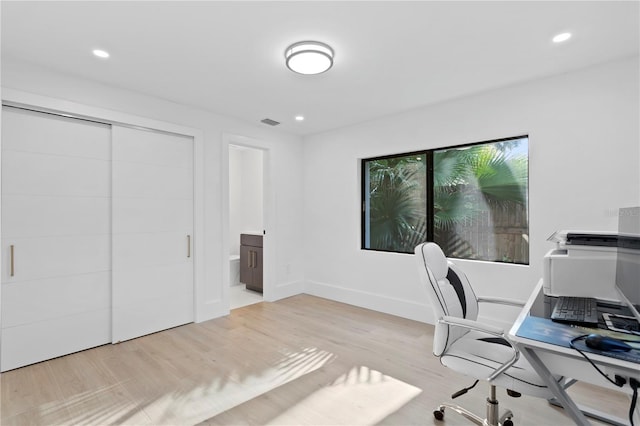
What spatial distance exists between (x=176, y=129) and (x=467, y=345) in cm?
357

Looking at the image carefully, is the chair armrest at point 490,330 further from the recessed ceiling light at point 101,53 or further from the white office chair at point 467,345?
the recessed ceiling light at point 101,53

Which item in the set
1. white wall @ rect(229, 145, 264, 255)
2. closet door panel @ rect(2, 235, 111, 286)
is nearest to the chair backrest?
closet door panel @ rect(2, 235, 111, 286)

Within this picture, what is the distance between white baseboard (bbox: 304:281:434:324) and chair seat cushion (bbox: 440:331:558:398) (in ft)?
5.69

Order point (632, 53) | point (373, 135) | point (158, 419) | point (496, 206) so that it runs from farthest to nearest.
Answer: point (373, 135)
point (496, 206)
point (632, 53)
point (158, 419)

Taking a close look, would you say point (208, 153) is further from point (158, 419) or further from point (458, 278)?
point (458, 278)

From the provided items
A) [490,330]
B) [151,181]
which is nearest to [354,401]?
[490,330]

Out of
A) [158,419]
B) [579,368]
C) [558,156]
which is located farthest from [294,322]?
[558,156]

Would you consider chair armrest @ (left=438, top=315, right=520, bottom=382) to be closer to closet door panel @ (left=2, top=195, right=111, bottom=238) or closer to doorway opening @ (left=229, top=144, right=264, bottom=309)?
closet door panel @ (left=2, top=195, right=111, bottom=238)

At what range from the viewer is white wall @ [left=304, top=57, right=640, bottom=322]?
8.71 feet

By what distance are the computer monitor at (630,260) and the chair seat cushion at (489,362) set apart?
528mm

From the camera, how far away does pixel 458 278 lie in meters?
2.18

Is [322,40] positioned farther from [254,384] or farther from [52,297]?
[52,297]

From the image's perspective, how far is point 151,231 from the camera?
348 cm

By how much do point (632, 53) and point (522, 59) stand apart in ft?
2.75
